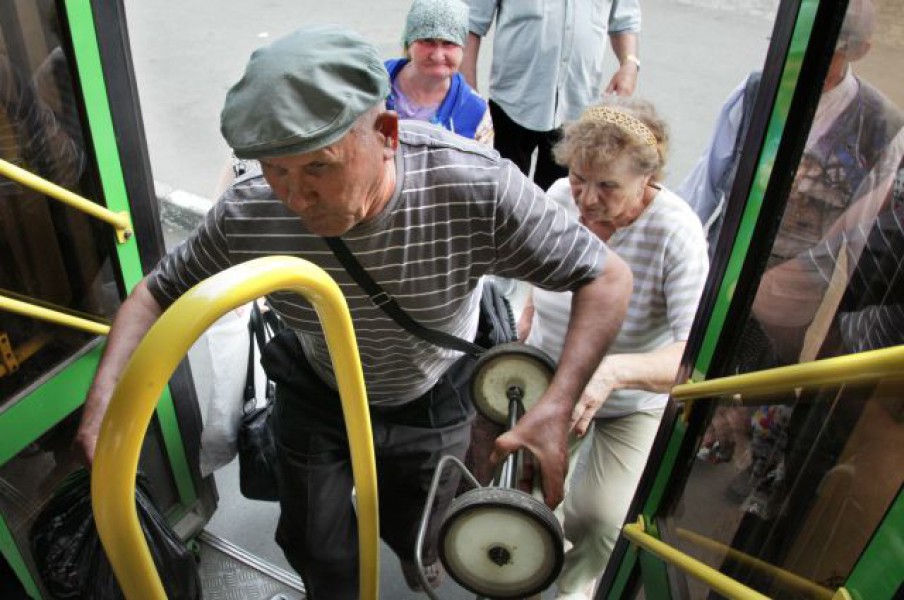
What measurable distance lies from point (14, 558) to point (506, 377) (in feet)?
4.50

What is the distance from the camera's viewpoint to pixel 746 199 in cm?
127

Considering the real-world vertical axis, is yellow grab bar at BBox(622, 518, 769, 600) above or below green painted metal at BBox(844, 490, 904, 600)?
below

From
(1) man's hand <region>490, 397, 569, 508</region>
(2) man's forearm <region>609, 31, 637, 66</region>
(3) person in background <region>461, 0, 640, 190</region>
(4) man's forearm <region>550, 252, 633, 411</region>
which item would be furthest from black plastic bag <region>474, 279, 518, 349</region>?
(2) man's forearm <region>609, 31, 637, 66</region>

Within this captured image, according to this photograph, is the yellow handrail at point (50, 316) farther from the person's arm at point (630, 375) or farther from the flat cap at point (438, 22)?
the flat cap at point (438, 22)

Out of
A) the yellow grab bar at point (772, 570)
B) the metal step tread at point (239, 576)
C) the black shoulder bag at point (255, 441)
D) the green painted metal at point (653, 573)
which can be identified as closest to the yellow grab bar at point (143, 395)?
the yellow grab bar at point (772, 570)

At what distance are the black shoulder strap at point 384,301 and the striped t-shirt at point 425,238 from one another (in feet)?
0.05

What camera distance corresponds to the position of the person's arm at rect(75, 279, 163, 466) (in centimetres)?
138

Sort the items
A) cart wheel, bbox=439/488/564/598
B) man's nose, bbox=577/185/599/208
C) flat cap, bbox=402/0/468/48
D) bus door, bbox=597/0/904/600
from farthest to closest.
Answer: flat cap, bbox=402/0/468/48
man's nose, bbox=577/185/599/208
cart wheel, bbox=439/488/564/598
bus door, bbox=597/0/904/600

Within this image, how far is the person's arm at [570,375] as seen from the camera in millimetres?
1407

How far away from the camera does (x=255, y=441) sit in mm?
2414

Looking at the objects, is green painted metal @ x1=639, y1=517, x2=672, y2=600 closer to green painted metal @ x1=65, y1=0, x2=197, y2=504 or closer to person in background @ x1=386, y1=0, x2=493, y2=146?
green painted metal @ x1=65, y1=0, x2=197, y2=504

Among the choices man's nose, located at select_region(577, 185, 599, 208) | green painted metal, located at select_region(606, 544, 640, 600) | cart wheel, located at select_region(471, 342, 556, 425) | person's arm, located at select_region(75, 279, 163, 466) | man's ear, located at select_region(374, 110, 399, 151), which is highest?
man's ear, located at select_region(374, 110, 399, 151)

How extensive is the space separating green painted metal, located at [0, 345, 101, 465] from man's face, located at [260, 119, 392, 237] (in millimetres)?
937

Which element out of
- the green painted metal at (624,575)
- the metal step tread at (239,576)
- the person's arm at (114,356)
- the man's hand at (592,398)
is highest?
the person's arm at (114,356)
